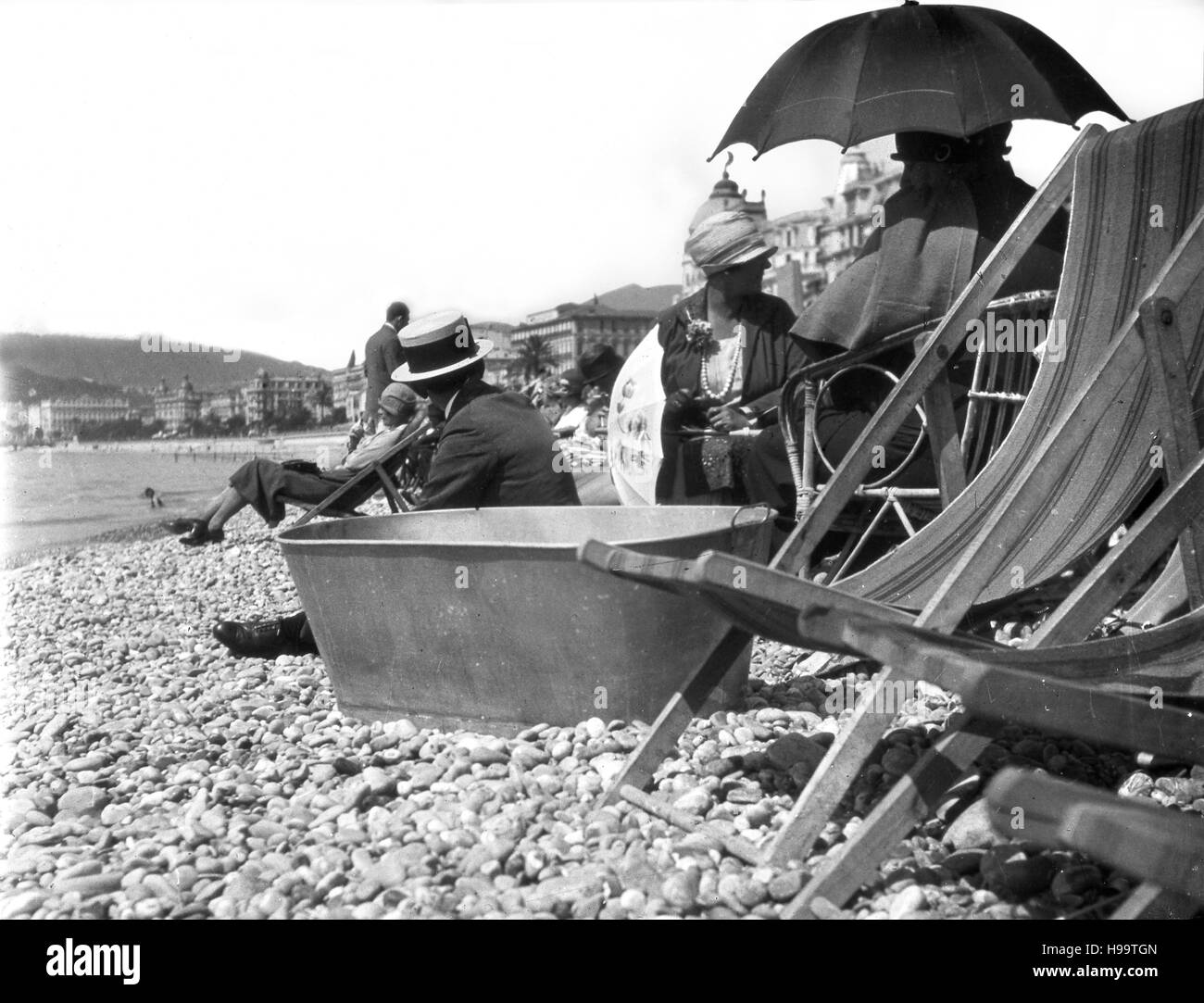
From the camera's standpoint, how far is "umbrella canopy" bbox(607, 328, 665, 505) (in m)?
5.90

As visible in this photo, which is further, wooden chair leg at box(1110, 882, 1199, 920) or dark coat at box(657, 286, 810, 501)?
dark coat at box(657, 286, 810, 501)

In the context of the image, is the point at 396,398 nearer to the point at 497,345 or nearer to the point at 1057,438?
the point at 497,345

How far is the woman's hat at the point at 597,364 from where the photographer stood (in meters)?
10.9

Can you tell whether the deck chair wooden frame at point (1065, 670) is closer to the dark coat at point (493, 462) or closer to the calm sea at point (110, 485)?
the dark coat at point (493, 462)

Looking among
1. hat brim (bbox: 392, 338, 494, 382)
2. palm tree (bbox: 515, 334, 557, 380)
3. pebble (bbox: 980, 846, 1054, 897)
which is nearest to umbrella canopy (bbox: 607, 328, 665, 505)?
hat brim (bbox: 392, 338, 494, 382)

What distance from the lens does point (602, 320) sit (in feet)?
55.8

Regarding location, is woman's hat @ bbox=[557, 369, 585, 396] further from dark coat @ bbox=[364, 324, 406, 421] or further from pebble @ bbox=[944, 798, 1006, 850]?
pebble @ bbox=[944, 798, 1006, 850]

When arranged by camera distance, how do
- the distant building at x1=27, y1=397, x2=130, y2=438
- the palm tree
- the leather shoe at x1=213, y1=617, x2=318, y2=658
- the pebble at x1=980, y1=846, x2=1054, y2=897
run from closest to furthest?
the pebble at x1=980, y1=846, x2=1054, y2=897 → the leather shoe at x1=213, y1=617, x2=318, y2=658 → the distant building at x1=27, y1=397, x2=130, y2=438 → the palm tree

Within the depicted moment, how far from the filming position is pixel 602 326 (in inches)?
673

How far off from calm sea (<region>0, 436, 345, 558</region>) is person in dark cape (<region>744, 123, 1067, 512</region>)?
9.75 meters

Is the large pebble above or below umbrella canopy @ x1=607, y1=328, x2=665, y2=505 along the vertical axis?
below

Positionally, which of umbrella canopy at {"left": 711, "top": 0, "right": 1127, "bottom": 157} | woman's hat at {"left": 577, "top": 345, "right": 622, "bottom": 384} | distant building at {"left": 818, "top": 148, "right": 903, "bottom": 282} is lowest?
woman's hat at {"left": 577, "top": 345, "right": 622, "bottom": 384}
